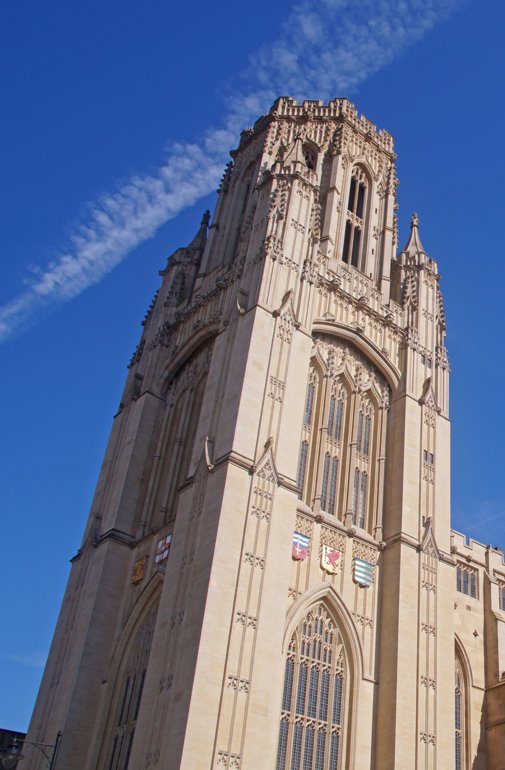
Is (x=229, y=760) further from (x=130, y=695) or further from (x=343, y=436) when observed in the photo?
(x=343, y=436)

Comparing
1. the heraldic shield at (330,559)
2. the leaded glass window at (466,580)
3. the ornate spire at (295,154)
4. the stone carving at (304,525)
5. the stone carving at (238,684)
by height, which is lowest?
the stone carving at (238,684)

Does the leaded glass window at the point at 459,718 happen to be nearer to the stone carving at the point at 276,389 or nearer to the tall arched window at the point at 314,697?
the tall arched window at the point at 314,697

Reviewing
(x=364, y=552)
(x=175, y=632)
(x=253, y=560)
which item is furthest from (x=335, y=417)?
(x=175, y=632)

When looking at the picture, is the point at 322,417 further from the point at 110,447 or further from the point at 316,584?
the point at 110,447

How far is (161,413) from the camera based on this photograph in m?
42.8

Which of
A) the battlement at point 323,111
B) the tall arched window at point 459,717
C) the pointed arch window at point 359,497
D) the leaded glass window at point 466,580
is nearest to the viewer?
the tall arched window at point 459,717

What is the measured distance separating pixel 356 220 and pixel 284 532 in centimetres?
2210

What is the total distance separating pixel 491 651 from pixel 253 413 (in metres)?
17.6

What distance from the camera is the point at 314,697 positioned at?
31.4 metres

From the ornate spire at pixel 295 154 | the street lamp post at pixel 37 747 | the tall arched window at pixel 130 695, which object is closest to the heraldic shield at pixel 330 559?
the tall arched window at pixel 130 695

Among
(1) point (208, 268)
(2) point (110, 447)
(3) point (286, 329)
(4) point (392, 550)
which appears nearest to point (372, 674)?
(4) point (392, 550)

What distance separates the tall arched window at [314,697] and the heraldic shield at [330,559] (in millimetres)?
1442

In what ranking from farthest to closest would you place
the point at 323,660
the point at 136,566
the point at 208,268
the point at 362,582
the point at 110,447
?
the point at 208,268
the point at 110,447
the point at 136,566
the point at 362,582
the point at 323,660

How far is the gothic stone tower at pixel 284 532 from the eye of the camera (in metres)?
28.9
